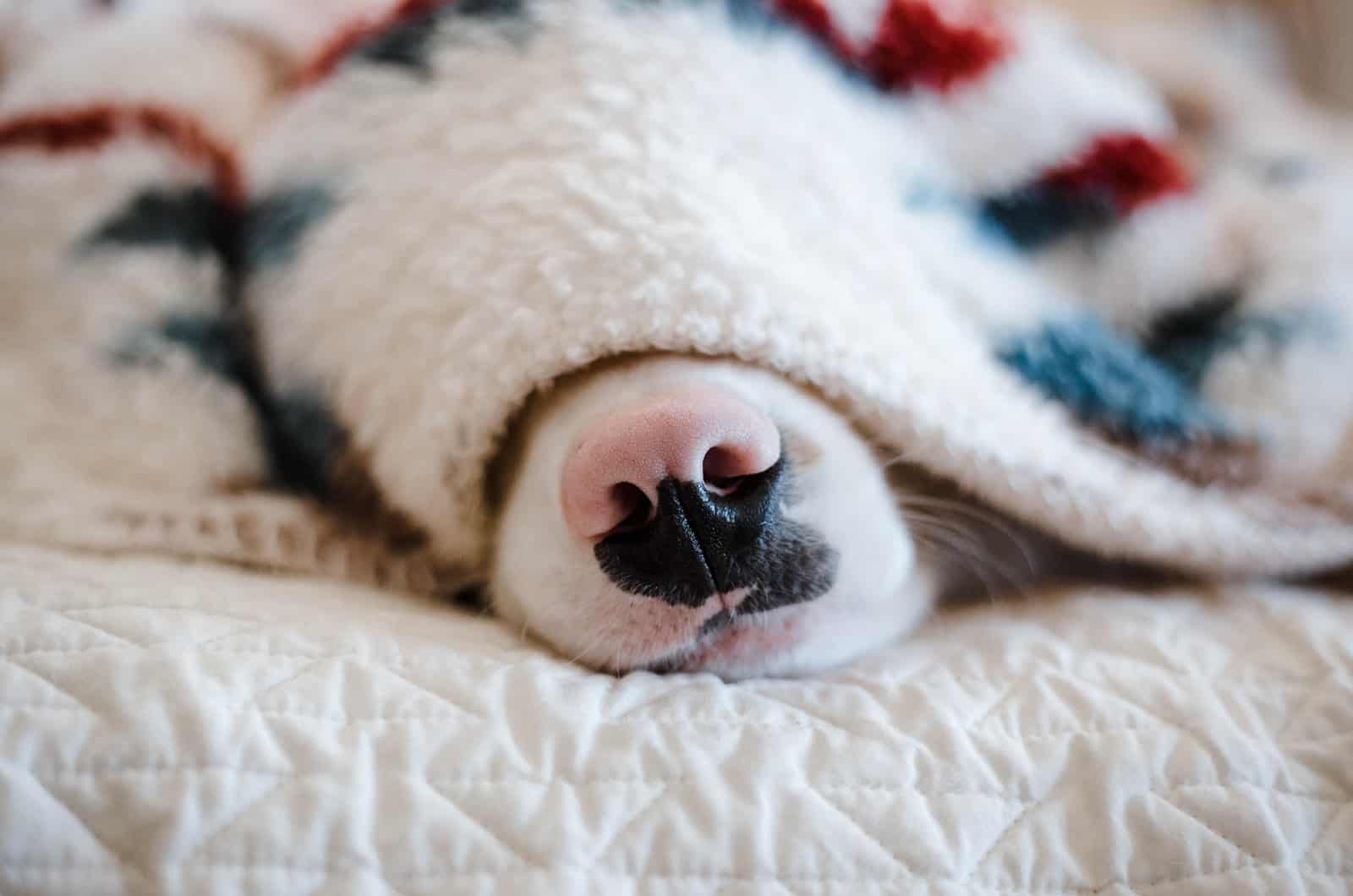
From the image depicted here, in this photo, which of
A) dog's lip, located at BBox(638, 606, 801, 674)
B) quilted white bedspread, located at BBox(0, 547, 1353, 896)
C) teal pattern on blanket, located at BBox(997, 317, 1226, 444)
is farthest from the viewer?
teal pattern on blanket, located at BBox(997, 317, 1226, 444)

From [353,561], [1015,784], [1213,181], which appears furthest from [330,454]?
[1213,181]

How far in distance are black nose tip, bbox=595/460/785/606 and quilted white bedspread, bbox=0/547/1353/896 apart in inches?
1.8

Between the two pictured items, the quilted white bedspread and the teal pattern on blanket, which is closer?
the quilted white bedspread

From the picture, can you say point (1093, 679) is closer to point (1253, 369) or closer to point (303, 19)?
point (1253, 369)

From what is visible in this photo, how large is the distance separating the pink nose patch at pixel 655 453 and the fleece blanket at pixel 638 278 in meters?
0.05

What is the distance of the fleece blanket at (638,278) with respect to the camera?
503 mm

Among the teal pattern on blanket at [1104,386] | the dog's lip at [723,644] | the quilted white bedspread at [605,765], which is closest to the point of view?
the quilted white bedspread at [605,765]

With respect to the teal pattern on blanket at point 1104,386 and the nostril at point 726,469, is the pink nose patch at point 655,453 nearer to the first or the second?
the nostril at point 726,469

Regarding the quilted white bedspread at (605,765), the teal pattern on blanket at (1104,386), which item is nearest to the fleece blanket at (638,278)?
the teal pattern on blanket at (1104,386)

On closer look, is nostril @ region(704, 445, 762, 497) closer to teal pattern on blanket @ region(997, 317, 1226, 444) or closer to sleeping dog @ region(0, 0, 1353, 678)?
sleeping dog @ region(0, 0, 1353, 678)

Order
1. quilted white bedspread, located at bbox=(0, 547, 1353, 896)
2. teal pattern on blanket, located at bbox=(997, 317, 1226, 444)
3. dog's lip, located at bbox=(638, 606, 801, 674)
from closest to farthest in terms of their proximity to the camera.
Result: quilted white bedspread, located at bbox=(0, 547, 1353, 896) → dog's lip, located at bbox=(638, 606, 801, 674) → teal pattern on blanket, located at bbox=(997, 317, 1226, 444)

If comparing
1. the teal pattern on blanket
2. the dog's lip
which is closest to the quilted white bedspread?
the dog's lip

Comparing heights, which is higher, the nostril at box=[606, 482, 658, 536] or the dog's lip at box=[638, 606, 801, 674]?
the nostril at box=[606, 482, 658, 536]

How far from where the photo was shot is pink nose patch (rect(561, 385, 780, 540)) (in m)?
0.42
